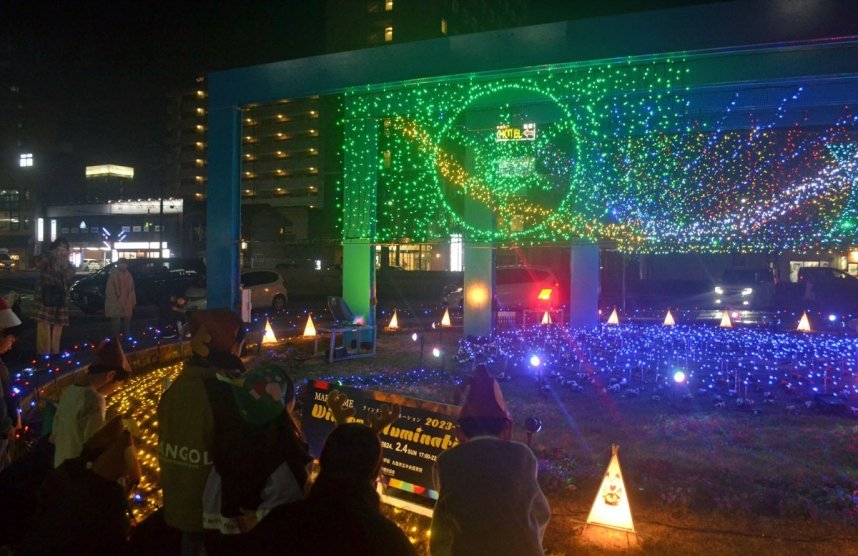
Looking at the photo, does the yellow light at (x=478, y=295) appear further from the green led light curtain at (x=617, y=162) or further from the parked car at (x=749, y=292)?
the parked car at (x=749, y=292)

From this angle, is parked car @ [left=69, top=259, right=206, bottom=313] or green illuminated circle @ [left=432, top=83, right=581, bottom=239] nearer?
green illuminated circle @ [left=432, top=83, right=581, bottom=239]

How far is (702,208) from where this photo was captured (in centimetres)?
956

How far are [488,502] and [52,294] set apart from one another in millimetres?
9682

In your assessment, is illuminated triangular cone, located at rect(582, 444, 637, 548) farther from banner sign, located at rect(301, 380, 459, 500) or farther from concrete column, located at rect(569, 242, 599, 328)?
concrete column, located at rect(569, 242, 599, 328)

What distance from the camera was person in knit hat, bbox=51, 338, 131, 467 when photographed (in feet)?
10.4

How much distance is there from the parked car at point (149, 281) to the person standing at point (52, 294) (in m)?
3.68

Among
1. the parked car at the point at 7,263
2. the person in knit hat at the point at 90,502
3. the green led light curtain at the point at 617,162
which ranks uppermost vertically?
the green led light curtain at the point at 617,162

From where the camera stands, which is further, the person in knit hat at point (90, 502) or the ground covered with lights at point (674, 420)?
the ground covered with lights at point (674, 420)

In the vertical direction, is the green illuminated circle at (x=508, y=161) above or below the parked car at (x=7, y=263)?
above

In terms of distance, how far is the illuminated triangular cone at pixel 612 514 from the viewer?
4.21 m

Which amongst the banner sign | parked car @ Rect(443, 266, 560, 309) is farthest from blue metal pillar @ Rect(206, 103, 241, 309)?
parked car @ Rect(443, 266, 560, 309)

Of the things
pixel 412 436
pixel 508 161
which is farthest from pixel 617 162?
pixel 412 436

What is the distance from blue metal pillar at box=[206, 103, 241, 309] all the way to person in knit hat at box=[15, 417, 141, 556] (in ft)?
28.1

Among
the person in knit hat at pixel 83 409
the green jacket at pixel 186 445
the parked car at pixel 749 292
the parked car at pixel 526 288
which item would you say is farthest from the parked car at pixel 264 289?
the green jacket at pixel 186 445
